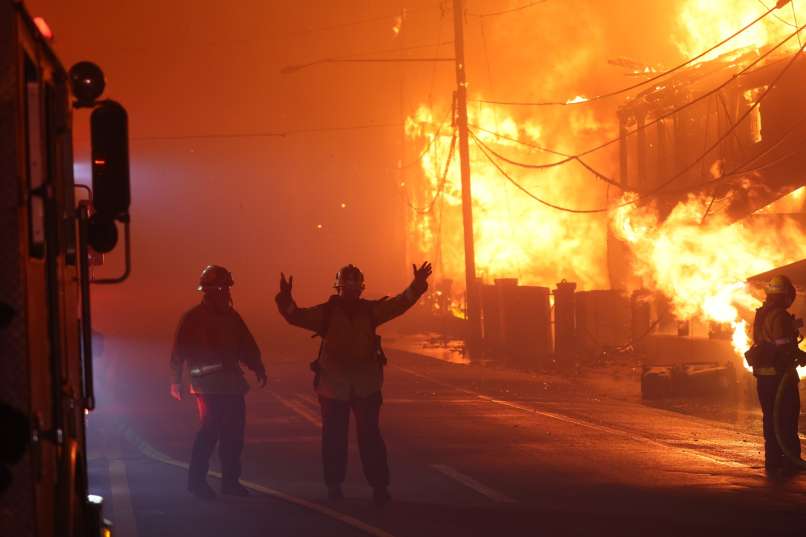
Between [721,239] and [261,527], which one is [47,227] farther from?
[721,239]

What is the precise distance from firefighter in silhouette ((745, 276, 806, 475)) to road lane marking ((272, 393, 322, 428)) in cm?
597

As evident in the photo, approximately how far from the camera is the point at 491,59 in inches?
2015

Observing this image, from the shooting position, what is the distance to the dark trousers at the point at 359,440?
10547 mm

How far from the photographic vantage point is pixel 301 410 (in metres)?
18.4

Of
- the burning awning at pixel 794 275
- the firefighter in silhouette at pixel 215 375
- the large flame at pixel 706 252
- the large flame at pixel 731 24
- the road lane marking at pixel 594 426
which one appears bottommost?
the road lane marking at pixel 594 426

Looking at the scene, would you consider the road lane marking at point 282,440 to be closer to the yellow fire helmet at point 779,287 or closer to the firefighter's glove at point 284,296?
the firefighter's glove at point 284,296

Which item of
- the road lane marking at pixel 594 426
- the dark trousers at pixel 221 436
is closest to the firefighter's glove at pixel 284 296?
the dark trousers at pixel 221 436

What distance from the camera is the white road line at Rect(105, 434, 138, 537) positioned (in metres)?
9.55

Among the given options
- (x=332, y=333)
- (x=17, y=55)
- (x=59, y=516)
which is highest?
(x=17, y=55)

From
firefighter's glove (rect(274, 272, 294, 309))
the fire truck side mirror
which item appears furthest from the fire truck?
firefighter's glove (rect(274, 272, 294, 309))

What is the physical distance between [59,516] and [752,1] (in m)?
32.0

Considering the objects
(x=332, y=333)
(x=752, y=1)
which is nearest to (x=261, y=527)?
(x=332, y=333)

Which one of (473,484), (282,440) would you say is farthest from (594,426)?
(473,484)

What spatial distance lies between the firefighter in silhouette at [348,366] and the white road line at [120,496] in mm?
1628
